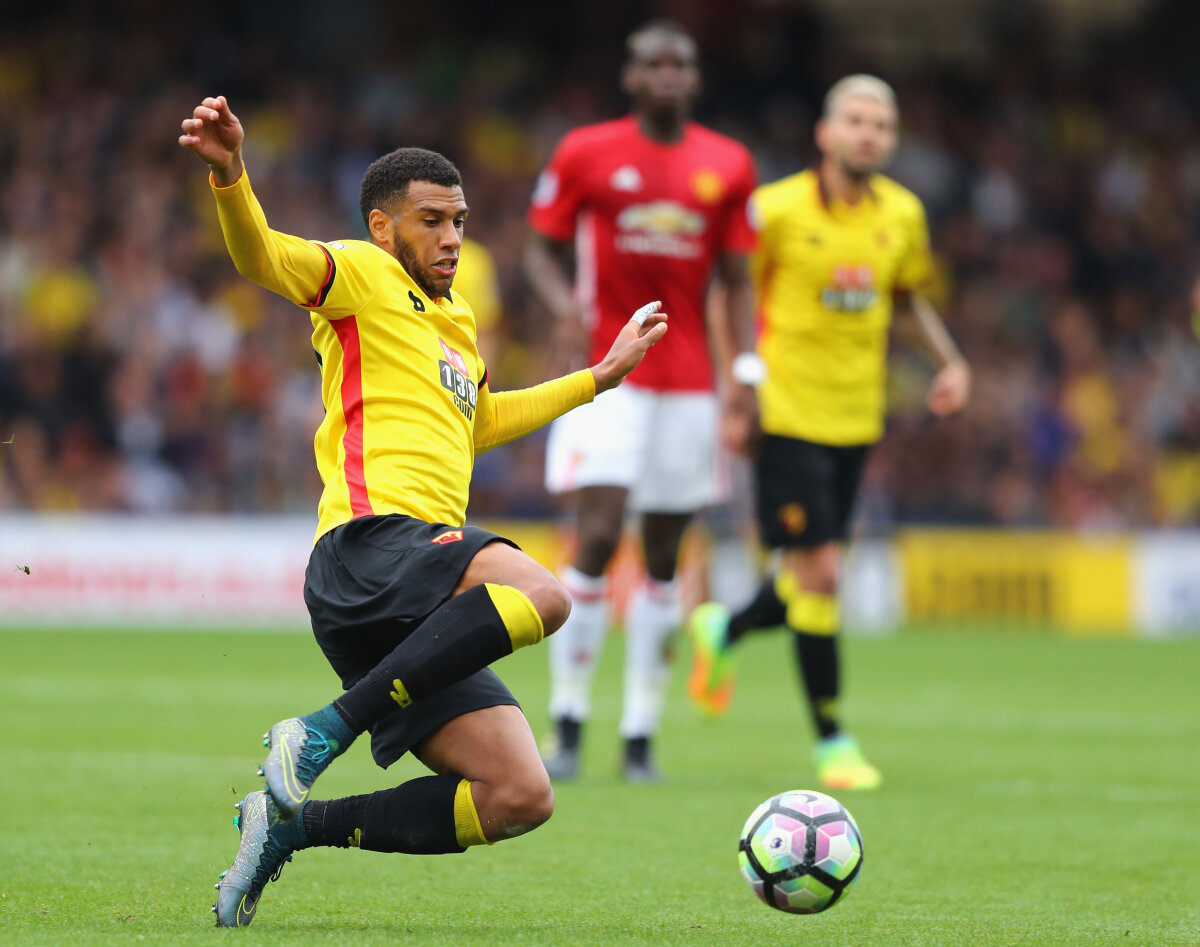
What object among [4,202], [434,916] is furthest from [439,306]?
[4,202]

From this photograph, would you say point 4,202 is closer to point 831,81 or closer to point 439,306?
point 831,81

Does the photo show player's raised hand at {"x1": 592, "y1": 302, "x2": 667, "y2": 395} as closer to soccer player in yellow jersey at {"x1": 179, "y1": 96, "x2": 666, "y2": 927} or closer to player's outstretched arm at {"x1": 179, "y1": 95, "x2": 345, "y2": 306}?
soccer player in yellow jersey at {"x1": 179, "y1": 96, "x2": 666, "y2": 927}

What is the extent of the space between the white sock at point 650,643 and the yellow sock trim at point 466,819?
10.2 feet

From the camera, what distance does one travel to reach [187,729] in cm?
849

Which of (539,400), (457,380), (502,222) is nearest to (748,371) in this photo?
(539,400)

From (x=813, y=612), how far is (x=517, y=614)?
3407 mm

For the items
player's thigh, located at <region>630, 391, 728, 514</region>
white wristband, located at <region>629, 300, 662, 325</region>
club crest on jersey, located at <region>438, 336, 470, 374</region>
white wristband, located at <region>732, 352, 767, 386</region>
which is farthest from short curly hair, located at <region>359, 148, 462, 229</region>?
player's thigh, located at <region>630, 391, 728, 514</region>

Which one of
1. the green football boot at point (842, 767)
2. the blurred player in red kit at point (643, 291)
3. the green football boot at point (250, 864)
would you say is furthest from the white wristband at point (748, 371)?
the green football boot at point (250, 864)

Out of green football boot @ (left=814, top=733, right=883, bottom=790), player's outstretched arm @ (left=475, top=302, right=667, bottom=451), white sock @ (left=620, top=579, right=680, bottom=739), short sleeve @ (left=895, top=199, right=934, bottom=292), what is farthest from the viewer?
short sleeve @ (left=895, top=199, right=934, bottom=292)

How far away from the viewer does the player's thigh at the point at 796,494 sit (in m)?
7.20

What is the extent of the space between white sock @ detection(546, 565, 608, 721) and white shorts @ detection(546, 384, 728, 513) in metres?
0.37

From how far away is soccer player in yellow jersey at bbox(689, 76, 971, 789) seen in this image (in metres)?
7.17

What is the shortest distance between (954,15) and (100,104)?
11.7 meters

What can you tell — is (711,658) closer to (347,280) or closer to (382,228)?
(382,228)
